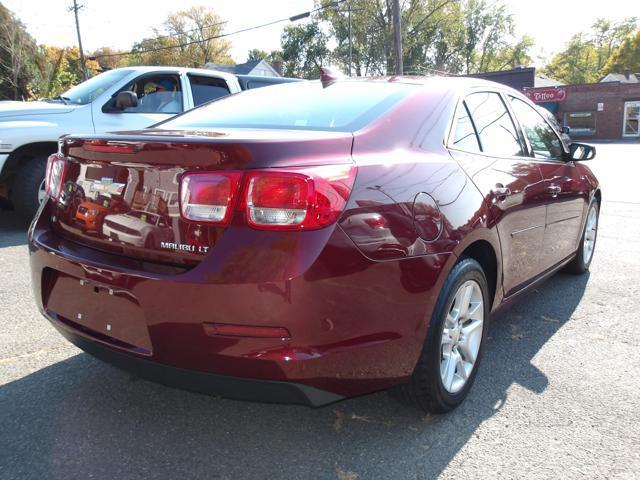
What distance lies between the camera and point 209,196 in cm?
188

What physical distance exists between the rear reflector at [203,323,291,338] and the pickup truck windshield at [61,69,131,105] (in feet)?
17.9

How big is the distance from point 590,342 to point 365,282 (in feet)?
6.88

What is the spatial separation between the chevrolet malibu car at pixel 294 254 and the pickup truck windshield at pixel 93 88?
4.36 metres

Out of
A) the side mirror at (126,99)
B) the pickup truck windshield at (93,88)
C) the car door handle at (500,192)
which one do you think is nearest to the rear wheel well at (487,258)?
the car door handle at (500,192)

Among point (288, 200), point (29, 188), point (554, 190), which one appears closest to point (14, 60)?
point (29, 188)

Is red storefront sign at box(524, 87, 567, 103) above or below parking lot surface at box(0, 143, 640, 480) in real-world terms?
above

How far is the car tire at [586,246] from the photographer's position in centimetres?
455

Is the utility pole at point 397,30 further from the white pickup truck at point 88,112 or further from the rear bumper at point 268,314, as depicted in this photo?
the rear bumper at point 268,314

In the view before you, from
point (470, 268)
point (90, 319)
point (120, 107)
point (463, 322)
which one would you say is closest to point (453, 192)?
point (470, 268)

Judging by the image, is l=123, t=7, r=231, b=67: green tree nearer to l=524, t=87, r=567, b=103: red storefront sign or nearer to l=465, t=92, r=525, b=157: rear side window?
l=524, t=87, r=567, b=103: red storefront sign

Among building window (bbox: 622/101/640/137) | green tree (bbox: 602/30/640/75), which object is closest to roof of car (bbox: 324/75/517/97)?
building window (bbox: 622/101/640/137)

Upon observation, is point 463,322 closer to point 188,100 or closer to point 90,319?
point 90,319

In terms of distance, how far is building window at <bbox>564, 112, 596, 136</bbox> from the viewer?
38.1 m

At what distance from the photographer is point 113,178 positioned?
213 centimetres
